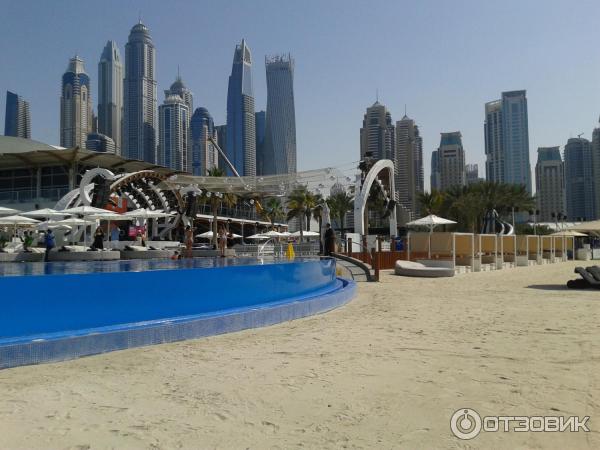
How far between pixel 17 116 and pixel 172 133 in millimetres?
56424

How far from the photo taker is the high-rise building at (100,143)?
132625mm

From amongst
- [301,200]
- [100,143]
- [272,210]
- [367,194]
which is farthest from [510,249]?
[100,143]

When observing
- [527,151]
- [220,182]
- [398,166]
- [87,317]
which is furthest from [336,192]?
[527,151]

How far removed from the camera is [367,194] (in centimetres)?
3303

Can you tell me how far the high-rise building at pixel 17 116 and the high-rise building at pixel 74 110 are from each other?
547 inches

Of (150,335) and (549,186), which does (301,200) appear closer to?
(150,335)

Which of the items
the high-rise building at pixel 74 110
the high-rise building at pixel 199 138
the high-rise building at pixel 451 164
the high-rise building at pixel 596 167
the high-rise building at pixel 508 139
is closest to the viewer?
the high-rise building at pixel 596 167

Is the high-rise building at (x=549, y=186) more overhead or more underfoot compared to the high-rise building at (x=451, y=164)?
more underfoot

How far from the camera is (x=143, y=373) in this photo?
5523 millimetres

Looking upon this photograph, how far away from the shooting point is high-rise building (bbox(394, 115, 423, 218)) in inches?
4970

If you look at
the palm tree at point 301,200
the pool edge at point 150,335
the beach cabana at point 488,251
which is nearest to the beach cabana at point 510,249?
the beach cabana at point 488,251

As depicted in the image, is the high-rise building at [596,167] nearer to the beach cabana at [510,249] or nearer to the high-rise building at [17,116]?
the beach cabana at [510,249]

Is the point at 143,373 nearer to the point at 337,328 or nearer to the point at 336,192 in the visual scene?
the point at 337,328

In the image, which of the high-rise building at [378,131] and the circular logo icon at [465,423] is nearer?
the circular logo icon at [465,423]
